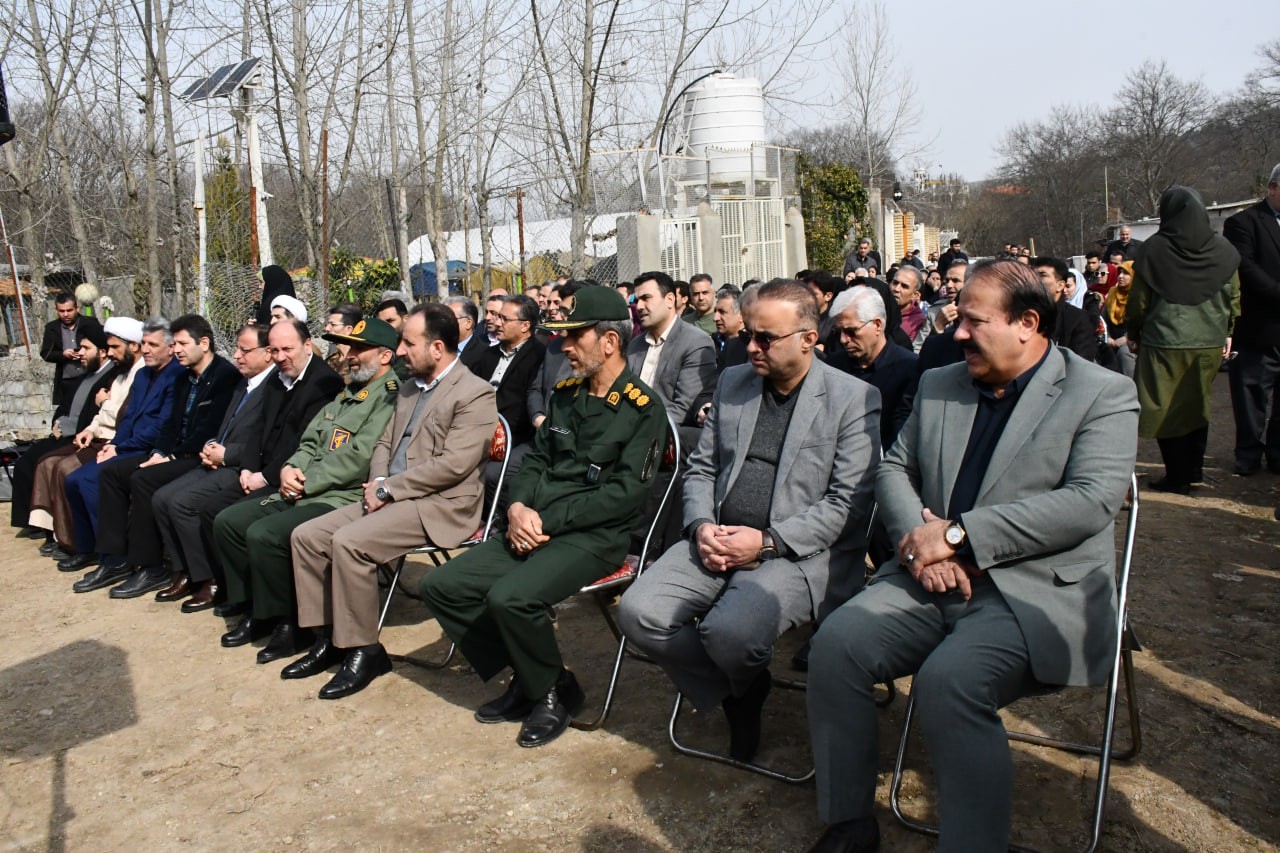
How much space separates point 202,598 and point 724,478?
377cm

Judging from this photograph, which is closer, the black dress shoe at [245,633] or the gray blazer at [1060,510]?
the gray blazer at [1060,510]

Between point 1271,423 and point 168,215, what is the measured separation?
13548 mm

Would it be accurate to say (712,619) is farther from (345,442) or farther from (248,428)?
(248,428)

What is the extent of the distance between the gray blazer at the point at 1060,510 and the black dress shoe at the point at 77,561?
245 inches

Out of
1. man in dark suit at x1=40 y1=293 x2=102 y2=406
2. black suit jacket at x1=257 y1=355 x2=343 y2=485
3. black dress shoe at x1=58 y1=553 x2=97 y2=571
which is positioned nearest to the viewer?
black suit jacket at x1=257 y1=355 x2=343 y2=485

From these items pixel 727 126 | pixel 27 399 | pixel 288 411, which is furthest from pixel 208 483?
pixel 727 126

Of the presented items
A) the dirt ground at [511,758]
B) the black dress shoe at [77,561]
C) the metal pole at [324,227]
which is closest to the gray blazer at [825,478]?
the dirt ground at [511,758]

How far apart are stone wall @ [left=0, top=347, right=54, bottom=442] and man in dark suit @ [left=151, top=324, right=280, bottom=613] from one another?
23.2 feet

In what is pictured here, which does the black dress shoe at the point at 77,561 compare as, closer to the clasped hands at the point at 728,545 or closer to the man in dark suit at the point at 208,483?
the man in dark suit at the point at 208,483

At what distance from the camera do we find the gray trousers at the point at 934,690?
2.70 m

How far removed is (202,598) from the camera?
6.07m

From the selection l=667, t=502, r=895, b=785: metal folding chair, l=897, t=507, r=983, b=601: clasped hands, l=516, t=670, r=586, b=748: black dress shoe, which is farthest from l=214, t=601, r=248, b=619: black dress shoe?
l=897, t=507, r=983, b=601: clasped hands

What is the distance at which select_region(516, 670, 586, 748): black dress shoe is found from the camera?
3982 millimetres

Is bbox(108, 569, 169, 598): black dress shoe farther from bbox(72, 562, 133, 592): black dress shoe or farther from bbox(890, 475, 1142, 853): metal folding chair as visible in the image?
bbox(890, 475, 1142, 853): metal folding chair
